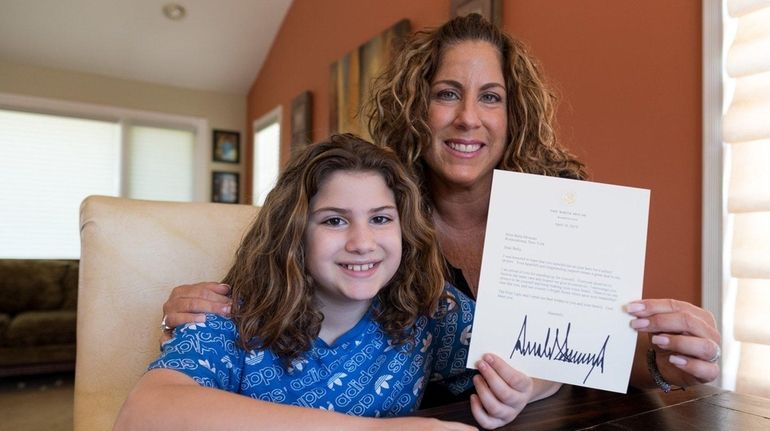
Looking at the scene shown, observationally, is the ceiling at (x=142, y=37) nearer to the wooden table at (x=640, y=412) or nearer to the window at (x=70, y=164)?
the window at (x=70, y=164)

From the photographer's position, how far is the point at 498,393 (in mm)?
749

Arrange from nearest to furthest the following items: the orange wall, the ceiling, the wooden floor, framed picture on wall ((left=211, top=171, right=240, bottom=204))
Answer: the orange wall → the wooden floor → the ceiling → framed picture on wall ((left=211, top=171, right=240, bottom=204))

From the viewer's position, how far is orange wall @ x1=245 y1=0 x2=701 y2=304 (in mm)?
1572

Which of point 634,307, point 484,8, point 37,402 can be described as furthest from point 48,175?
point 634,307

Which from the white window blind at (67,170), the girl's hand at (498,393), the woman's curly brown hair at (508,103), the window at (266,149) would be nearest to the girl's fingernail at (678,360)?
the girl's hand at (498,393)

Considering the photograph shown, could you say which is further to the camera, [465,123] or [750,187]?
[750,187]

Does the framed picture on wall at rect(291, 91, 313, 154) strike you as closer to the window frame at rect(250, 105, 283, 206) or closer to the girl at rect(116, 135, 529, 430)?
the window frame at rect(250, 105, 283, 206)

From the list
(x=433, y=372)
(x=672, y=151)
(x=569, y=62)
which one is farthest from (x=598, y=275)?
(x=569, y=62)

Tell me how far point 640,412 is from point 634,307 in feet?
0.57

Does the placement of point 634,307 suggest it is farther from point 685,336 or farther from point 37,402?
point 37,402

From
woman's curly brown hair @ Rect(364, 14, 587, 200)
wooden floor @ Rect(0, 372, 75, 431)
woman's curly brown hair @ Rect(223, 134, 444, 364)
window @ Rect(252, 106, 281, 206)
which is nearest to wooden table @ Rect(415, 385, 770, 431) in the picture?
woman's curly brown hair @ Rect(223, 134, 444, 364)

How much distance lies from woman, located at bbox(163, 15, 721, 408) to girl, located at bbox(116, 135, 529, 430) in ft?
0.74

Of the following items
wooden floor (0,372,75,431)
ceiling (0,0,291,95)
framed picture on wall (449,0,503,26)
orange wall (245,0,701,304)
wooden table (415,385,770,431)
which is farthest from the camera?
ceiling (0,0,291,95)

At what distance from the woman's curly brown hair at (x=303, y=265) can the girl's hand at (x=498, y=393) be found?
0.82 ft
